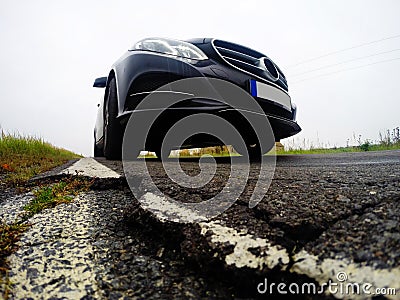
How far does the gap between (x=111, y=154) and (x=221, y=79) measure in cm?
151

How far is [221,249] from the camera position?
0.88 m

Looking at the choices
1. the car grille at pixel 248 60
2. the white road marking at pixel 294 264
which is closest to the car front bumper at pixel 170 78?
the car grille at pixel 248 60

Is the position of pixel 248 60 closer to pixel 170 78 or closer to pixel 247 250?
pixel 170 78

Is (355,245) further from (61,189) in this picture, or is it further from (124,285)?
(61,189)

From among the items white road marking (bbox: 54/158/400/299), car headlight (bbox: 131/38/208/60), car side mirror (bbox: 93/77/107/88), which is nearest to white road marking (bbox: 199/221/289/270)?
white road marking (bbox: 54/158/400/299)

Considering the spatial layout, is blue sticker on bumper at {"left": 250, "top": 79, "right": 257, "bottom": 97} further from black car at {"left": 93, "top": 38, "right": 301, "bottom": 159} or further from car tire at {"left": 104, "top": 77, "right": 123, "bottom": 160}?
car tire at {"left": 104, "top": 77, "right": 123, "bottom": 160}

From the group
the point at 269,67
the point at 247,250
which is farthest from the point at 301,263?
the point at 269,67

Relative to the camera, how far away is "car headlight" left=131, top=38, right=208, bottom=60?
2674 mm

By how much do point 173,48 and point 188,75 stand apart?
0.32m

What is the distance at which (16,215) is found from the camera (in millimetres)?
1343

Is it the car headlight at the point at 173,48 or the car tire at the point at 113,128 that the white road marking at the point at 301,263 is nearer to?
the car headlight at the point at 173,48

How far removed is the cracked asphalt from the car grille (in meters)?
1.84

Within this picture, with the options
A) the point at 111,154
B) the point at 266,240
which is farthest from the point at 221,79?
the point at 266,240

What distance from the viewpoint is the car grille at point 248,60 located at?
9.52ft
